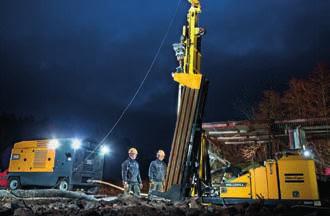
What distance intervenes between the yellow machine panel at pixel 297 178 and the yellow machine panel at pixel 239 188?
777mm

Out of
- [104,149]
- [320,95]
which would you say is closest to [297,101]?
[320,95]

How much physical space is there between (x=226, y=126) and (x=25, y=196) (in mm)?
8771

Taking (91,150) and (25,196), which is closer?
(25,196)

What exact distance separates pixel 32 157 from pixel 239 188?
12.4 m

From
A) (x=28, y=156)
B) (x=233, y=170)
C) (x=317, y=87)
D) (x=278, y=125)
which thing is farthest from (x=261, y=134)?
(x=28, y=156)

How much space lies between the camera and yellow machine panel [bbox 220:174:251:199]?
728 cm

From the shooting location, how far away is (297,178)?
22.4ft

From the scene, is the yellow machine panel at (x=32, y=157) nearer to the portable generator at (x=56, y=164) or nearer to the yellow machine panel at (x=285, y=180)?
the portable generator at (x=56, y=164)

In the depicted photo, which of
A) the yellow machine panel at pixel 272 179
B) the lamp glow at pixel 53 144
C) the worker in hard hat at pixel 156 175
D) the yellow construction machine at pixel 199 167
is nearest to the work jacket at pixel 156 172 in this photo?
the worker in hard hat at pixel 156 175

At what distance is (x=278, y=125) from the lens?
13.4m

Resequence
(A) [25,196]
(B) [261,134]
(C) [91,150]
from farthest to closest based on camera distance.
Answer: (C) [91,150] < (B) [261,134] < (A) [25,196]

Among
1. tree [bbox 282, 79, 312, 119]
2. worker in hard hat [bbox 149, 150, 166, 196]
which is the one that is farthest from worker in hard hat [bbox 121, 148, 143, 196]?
tree [bbox 282, 79, 312, 119]

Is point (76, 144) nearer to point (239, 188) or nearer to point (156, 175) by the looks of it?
point (156, 175)

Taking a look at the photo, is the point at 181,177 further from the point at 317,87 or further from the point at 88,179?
the point at 317,87
